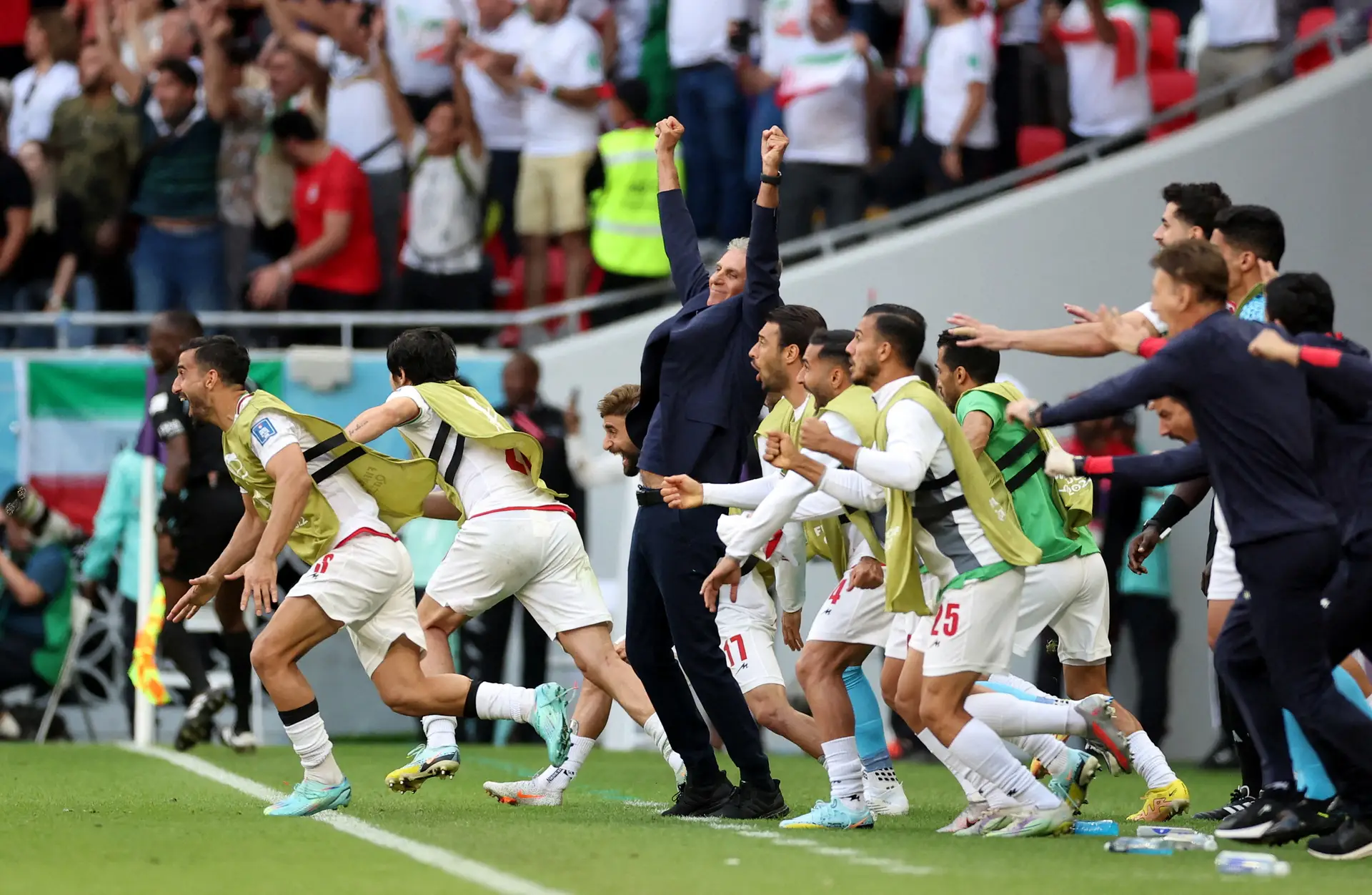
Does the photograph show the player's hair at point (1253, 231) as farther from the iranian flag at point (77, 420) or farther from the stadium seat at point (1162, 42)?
the iranian flag at point (77, 420)

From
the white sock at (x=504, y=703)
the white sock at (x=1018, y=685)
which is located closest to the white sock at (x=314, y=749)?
the white sock at (x=504, y=703)

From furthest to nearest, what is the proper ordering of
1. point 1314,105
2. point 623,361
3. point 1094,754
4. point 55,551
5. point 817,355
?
point 623,361 < point 55,551 < point 1314,105 < point 1094,754 < point 817,355

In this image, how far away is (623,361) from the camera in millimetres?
15359

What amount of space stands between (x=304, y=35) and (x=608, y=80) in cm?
238

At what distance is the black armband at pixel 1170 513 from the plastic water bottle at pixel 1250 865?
7.81 feet

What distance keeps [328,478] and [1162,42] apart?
9109mm

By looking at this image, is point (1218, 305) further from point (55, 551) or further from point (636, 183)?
point (55, 551)

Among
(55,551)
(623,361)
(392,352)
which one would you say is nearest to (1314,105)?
(623,361)

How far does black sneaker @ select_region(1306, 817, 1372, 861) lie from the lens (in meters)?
7.00

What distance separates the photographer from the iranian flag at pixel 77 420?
594 inches

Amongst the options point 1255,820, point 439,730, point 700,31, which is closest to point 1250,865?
point 1255,820

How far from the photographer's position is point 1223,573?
8.40 m

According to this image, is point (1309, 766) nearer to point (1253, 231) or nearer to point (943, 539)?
point (943, 539)

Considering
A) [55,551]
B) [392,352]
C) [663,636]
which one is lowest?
[55,551]
